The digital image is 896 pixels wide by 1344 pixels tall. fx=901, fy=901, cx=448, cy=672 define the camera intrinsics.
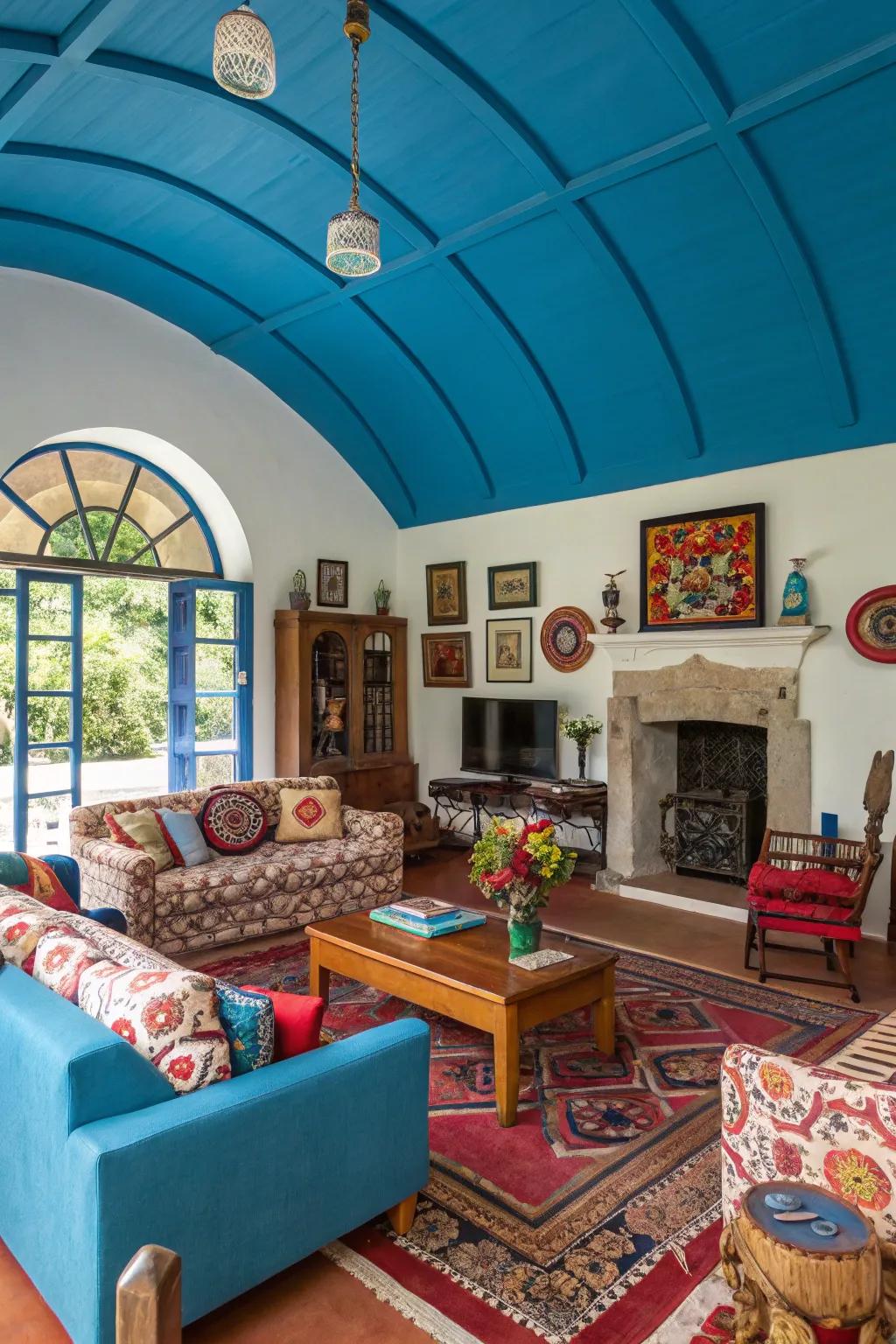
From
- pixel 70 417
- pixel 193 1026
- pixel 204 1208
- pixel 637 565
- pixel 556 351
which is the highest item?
pixel 556 351

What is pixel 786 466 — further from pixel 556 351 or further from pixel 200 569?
pixel 200 569

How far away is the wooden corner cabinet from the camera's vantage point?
7816 mm

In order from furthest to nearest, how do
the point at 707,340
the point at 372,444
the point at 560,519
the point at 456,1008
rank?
the point at 372,444, the point at 560,519, the point at 707,340, the point at 456,1008

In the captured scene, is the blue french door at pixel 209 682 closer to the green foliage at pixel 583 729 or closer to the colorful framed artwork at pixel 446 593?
the colorful framed artwork at pixel 446 593

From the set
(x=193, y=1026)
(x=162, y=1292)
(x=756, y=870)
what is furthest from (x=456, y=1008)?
(x=162, y=1292)

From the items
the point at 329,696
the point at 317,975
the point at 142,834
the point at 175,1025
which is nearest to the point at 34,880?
the point at 317,975

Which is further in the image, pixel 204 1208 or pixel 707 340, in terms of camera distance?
pixel 707 340

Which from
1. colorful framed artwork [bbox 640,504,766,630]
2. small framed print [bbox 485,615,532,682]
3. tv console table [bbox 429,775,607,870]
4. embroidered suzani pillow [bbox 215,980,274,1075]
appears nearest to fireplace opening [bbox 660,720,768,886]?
tv console table [bbox 429,775,607,870]

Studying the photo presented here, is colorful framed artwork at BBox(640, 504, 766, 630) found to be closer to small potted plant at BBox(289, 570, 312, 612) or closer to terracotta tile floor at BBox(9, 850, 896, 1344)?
terracotta tile floor at BBox(9, 850, 896, 1344)

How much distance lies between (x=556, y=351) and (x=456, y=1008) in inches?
190

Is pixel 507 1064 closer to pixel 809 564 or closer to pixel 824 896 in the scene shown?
pixel 824 896

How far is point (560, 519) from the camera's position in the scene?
25.0ft

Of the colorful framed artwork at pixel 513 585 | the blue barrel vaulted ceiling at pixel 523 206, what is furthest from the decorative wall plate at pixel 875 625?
the colorful framed artwork at pixel 513 585

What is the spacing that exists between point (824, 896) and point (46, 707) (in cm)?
557
